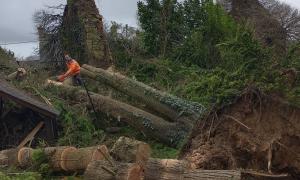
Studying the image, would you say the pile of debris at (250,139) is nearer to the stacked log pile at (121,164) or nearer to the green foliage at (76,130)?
the stacked log pile at (121,164)

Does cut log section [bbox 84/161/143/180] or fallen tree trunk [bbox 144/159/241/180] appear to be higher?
fallen tree trunk [bbox 144/159/241/180]

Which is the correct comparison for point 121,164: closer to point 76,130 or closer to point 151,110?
point 76,130

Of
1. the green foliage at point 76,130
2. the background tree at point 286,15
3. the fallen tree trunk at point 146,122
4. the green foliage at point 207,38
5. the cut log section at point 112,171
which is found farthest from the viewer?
the background tree at point 286,15

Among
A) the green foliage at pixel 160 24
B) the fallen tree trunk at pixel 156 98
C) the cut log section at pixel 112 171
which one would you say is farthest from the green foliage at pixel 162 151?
the green foliage at pixel 160 24

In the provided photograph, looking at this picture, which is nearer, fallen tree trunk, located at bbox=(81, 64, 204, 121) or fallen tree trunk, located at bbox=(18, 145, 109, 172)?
fallen tree trunk, located at bbox=(18, 145, 109, 172)

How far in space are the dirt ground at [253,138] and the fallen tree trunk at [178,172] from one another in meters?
0.57

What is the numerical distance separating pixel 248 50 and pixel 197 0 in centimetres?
1226

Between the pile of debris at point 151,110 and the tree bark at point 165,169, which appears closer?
the tree bark at point 165,169

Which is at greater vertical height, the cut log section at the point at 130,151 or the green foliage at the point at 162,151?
the cut log section at the point at 130,151

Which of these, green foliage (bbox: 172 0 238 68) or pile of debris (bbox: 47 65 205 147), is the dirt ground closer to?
pile of debris (bbox: 47 65 205 147)

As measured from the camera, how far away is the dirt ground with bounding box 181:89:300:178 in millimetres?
7762

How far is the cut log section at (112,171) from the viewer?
25.9 ft

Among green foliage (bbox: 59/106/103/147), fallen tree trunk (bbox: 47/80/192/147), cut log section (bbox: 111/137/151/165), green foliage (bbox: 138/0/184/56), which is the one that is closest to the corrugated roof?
green foliage (bbox: 59/106/103/147)

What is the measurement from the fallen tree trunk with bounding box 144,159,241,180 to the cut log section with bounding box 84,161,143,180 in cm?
21
